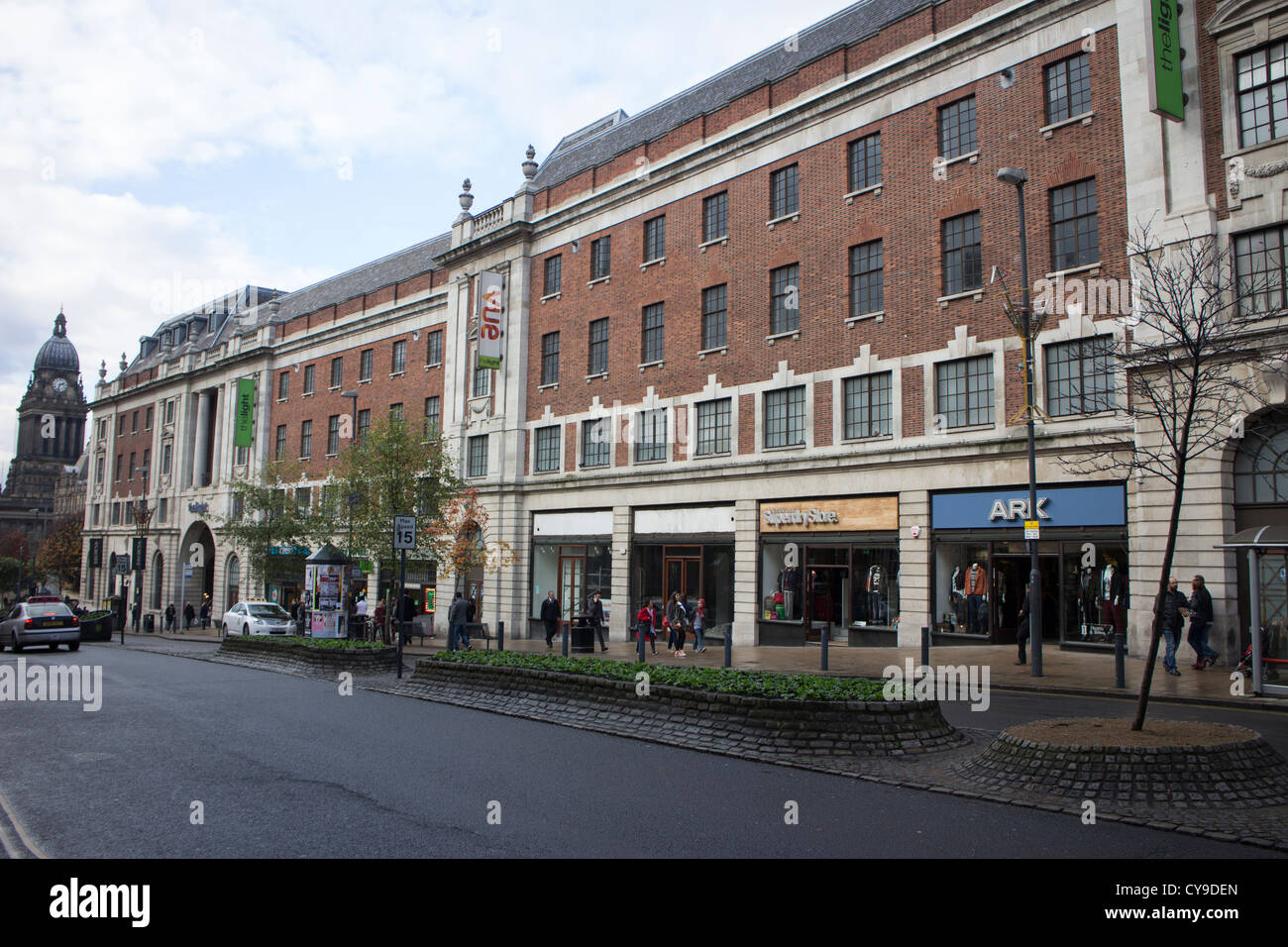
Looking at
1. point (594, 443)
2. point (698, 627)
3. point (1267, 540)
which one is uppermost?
point (594, 443)

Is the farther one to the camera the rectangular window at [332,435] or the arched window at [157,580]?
the arched window at [157,580]

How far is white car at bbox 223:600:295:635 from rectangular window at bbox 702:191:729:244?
22.7 metres

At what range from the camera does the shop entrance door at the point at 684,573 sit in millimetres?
30906

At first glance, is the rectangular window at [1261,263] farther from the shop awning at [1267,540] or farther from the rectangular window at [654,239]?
the rectangular window at [654,239]

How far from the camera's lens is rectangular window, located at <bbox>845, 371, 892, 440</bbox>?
2578 cm

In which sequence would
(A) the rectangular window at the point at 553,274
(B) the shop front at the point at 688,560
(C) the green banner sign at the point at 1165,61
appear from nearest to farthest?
(C) the green banner sign at the point at 1165,61
(B) the shop front at the point at 688,560
(A) the rectangular window at the point at 553,274

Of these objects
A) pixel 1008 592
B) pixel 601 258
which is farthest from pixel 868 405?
pixel 601 258

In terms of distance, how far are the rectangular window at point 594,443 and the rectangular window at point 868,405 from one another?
35.0ft

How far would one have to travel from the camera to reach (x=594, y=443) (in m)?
35.2

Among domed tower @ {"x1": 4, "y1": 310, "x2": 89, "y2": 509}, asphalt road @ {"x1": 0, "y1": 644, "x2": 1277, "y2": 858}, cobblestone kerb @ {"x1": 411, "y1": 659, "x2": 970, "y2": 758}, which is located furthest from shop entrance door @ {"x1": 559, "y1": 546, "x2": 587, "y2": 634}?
domed tower @ {"x1": 4, "y1": 310, "x2": 89, "y2": 509}

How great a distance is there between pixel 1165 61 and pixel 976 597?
496 inches

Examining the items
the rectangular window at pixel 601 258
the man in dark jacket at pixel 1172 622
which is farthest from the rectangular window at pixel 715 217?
the man in dark jacket at pixel 1172 622

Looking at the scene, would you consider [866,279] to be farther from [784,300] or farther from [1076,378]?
[1076,378]
